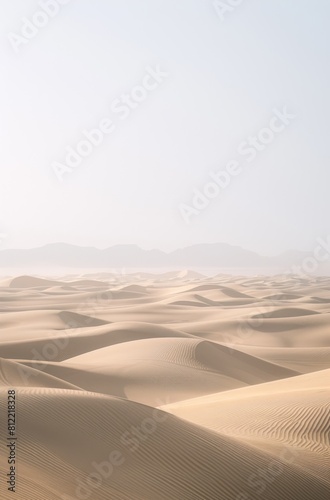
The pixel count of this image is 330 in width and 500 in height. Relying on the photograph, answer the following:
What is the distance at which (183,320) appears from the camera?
33188mm

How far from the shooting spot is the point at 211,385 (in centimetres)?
1627

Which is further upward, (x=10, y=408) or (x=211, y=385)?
(x=10, y=408)

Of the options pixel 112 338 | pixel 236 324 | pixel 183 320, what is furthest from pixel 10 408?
pixel 183 320

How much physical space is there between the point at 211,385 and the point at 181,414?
18.0ft

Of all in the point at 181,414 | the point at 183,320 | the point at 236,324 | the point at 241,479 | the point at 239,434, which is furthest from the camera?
the point at 183,320

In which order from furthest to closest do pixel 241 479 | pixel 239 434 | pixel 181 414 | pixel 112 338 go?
1. pixel 112 338
2. pixel 181 414
3. pixel 239 434
4. pixel 241 479

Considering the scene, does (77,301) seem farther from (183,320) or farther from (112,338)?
(112,338)

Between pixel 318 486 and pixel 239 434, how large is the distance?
215cm

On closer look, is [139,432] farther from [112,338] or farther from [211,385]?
[112,338]

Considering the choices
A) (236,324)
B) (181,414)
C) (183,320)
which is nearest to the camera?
(181,414)

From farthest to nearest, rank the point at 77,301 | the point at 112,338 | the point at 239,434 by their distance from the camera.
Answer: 1. the point at 77,301
2. the point at 112,338
3. the point at 239,434

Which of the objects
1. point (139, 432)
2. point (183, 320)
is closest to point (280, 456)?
point (139, 432)

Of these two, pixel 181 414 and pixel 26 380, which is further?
pixel 26 380

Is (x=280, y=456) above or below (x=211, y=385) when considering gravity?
above
